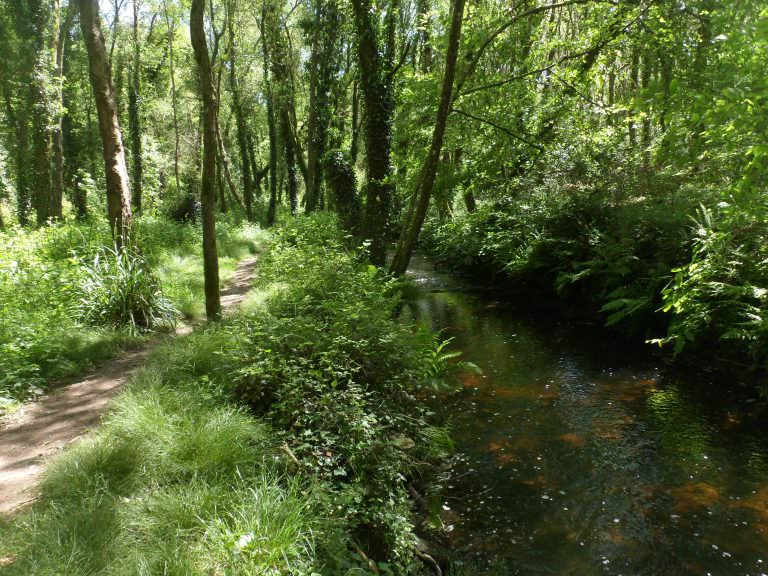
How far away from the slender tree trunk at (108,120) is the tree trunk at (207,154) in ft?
4.61

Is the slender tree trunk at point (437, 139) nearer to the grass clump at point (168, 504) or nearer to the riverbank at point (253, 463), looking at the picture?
the riverbank at point (253, 463)

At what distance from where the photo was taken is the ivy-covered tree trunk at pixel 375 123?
1170 centimetres

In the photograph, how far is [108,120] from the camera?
7879 mm

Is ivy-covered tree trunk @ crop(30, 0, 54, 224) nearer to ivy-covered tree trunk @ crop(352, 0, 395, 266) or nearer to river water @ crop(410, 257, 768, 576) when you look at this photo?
ivy-covered tree trunk @ crop(352, 0, 395, 266)

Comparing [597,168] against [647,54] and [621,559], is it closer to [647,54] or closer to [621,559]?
[647,54]

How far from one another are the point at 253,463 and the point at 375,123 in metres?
9.75

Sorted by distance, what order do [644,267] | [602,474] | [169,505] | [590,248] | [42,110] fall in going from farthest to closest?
[42,110], [590,248], [644,267], [602,474], [169,505]


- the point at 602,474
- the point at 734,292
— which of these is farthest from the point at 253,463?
the point at 734,292

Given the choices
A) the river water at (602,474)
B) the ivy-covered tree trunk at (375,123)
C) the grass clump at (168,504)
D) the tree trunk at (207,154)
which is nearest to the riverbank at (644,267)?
the river water at (602,474)

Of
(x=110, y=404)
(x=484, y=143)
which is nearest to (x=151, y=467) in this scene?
(x=110, y=404)

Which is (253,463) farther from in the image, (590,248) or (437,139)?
(590,248)

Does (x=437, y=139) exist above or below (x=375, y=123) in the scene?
below

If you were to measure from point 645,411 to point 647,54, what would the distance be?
8.60 metres

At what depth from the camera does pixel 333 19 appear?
64.2 ft
